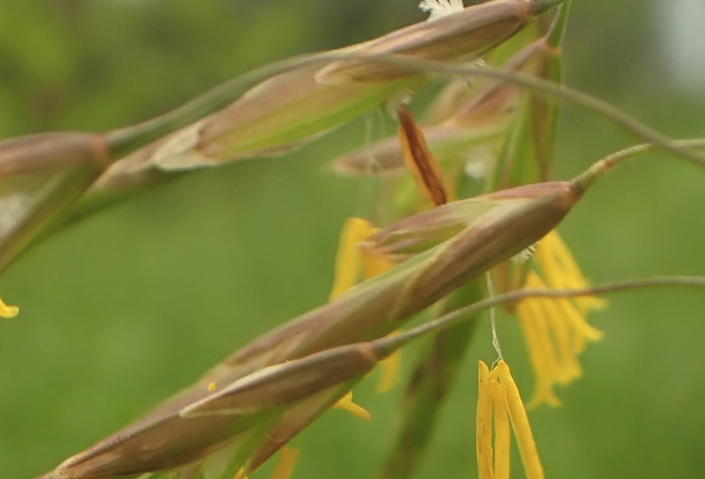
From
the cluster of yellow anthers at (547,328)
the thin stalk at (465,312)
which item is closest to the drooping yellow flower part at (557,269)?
the cluster of yellow anthers at (547,328)

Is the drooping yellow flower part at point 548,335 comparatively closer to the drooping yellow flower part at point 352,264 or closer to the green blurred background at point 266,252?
the drooping yellow flower part at point 352,264

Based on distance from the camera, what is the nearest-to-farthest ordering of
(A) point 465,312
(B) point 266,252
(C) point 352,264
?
(A) point 465,312 < (C) point 352,264 < (B) point 266,252

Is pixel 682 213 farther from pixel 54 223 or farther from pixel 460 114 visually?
pixel 54 223

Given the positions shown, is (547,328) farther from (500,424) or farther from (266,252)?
(266,252)

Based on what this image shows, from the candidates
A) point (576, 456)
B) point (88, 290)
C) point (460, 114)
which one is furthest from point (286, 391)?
point (88, 290)

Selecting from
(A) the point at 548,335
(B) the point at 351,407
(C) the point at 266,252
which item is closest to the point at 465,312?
(B) the point at 351,407

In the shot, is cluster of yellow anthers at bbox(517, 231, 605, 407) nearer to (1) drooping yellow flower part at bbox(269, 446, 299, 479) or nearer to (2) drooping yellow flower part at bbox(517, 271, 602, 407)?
(2) drooping yellow flower part at bbox(517, 271, 602, 407)
